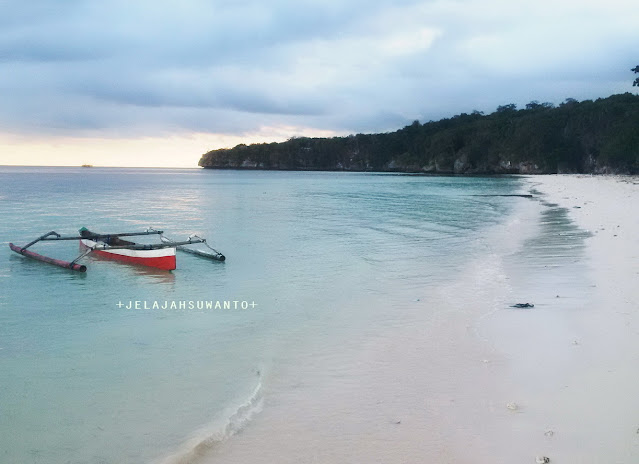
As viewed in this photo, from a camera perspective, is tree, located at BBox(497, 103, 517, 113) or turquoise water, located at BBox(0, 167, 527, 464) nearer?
turquoise water, located at BBox(0, 167, 527, 464)

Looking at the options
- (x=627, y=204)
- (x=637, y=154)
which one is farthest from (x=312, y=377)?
(x=637, y=154)

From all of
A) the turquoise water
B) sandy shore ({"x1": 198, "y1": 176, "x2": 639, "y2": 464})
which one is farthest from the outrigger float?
sandy shore ({"x1": 198, "y1": 176, "x2": 639, "y2": 464})

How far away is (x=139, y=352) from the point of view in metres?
8.73

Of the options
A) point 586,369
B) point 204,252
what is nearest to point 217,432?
point 586,369

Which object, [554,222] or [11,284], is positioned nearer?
[11,284]

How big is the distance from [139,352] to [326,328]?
3094 millimetres

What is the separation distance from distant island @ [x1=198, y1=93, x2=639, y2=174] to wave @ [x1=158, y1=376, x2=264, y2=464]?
82.4 m

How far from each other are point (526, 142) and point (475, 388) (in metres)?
123

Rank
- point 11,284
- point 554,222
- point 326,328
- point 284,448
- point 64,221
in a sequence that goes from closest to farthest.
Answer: point 284,448 → point 326,328 → point 11,284 → point 554,222 → point 64,221

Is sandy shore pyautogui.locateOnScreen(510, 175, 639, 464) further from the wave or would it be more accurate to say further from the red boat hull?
the red boat hull

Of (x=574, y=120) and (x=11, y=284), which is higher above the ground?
(x=574, y=120)

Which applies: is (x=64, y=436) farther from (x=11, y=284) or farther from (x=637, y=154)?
(x=637, y=154)

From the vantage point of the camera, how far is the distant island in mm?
91500

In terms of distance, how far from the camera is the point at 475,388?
6508 millimetres
